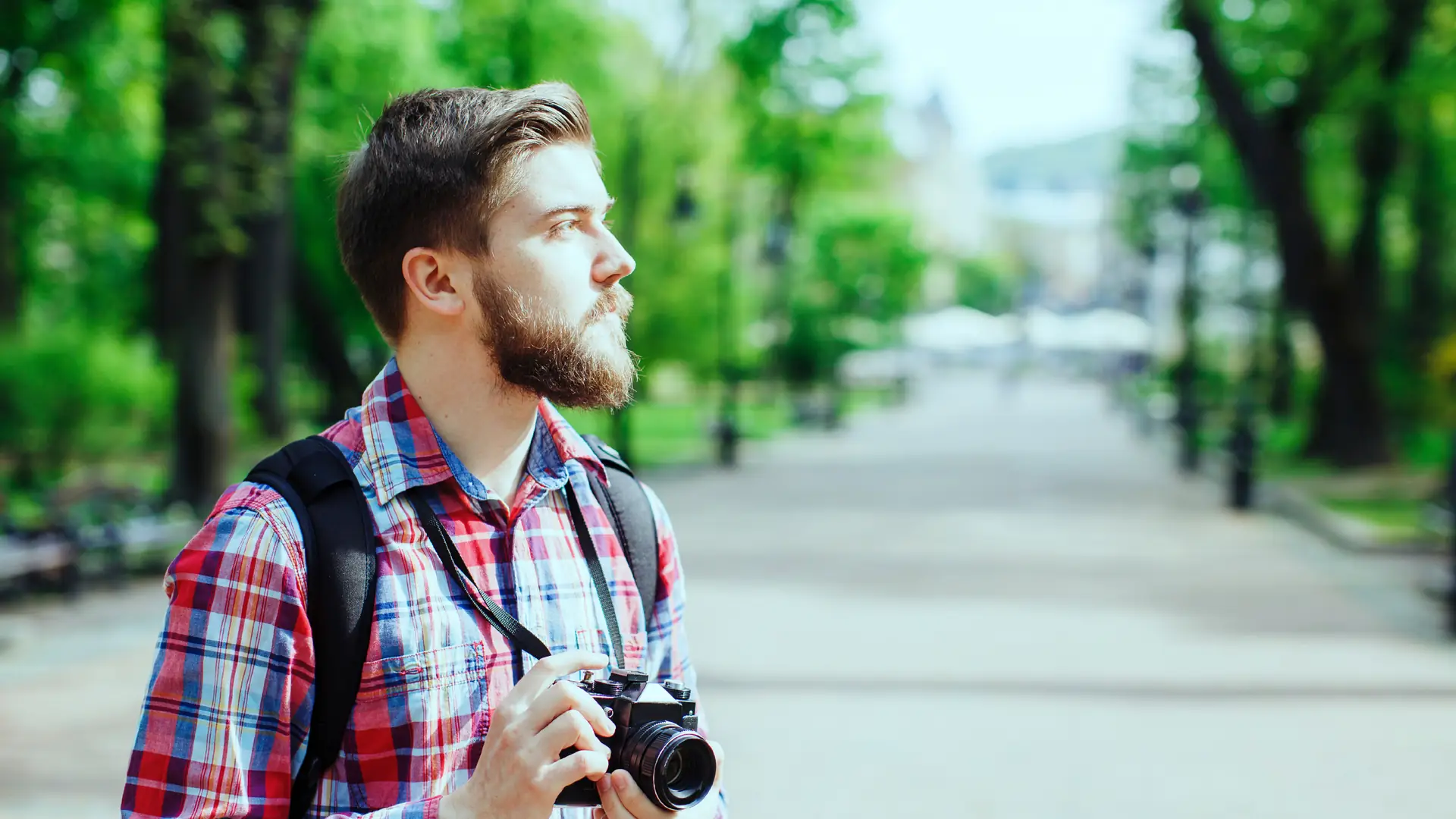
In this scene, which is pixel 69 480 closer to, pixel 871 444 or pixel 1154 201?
pixel 871 444

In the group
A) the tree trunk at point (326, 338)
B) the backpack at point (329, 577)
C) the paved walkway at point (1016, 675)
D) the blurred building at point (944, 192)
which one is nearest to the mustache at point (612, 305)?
the backpack at point (329, 577)

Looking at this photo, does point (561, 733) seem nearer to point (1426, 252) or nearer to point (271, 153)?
point (271, 153)

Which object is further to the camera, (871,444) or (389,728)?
(871,444)

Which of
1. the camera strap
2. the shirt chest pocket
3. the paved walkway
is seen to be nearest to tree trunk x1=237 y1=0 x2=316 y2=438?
the paved walkway

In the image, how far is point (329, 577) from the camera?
1.69 metres

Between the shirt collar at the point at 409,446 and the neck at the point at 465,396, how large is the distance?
0.02 metres

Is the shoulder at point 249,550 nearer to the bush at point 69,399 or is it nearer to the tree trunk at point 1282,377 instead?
the bush at point 69,399

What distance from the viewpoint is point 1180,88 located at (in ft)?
116

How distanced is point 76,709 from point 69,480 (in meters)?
8.48

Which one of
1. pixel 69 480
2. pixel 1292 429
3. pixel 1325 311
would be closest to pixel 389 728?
pixel 69 480

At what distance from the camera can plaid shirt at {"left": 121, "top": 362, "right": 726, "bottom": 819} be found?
165cm

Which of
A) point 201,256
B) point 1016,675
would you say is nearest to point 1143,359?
point 201,256

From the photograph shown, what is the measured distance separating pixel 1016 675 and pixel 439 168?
7.16 metres

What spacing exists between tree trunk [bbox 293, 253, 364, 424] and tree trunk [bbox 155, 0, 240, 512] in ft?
38.1
